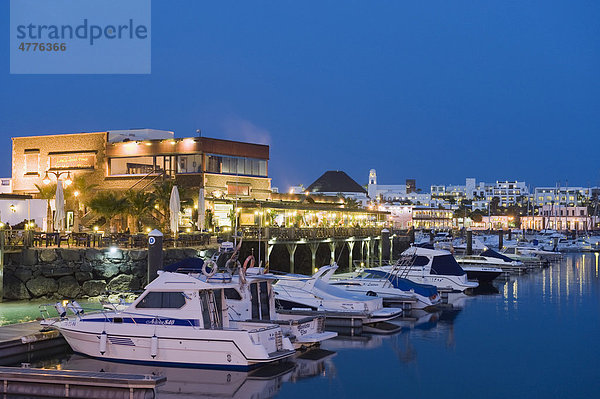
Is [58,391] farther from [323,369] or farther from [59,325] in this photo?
[323,369]

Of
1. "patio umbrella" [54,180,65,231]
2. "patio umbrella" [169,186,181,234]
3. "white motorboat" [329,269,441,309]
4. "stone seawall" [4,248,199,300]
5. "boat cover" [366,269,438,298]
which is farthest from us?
"patio umbrella" [169,186,181,234]

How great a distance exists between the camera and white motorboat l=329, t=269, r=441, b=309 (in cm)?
3553

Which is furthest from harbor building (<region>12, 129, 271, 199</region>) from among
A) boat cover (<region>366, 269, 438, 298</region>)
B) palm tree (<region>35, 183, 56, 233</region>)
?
boat cover (<region>366, 269, 438, 298</region>)

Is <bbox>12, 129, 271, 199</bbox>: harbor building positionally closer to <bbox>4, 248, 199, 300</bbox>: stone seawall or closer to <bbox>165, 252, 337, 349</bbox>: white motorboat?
<bbox>4, 248, 199, 300</bbox>: stone seawall

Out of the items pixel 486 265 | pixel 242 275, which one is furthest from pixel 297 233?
pixel 242 275

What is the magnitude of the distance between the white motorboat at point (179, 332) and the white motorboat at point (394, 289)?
13.4 metres

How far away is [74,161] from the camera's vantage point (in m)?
65.0

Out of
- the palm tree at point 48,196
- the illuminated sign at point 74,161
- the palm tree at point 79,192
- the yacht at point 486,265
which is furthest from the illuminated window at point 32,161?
the yacht at point 486,265

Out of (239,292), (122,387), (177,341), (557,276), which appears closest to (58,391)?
(122,387)

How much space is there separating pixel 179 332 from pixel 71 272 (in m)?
16.5

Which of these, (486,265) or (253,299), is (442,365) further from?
(486,265)

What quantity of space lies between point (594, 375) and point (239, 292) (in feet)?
41.7

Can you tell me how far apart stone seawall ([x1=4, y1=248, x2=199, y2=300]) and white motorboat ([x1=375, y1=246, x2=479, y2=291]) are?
614 inches

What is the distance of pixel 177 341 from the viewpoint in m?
21.6
